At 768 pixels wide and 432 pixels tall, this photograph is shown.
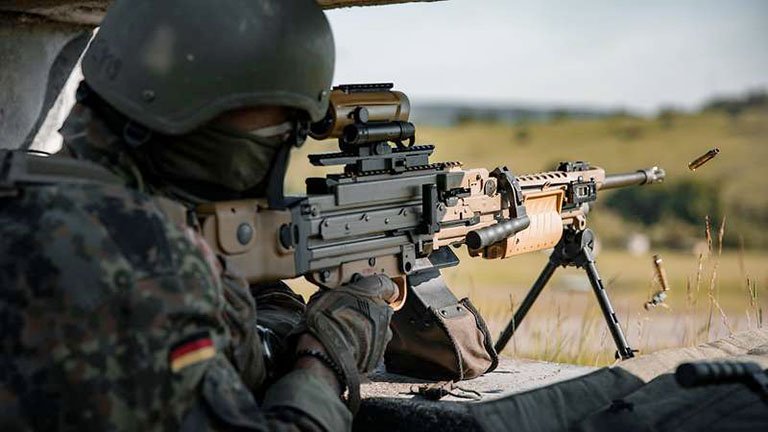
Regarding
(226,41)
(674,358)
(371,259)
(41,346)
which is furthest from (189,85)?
(674,358)

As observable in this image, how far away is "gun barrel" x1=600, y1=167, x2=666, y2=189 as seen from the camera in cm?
495

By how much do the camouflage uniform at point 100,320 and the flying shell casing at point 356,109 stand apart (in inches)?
50.2

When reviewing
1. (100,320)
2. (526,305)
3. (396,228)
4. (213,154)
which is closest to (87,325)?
(100,320)

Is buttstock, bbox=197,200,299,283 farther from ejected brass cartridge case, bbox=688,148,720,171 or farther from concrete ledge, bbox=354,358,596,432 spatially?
ejected brass cartridge case, bbox=688,148,720,171

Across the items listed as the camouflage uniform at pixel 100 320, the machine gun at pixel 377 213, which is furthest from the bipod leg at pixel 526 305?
the camouflage uniform at pixel 100 320

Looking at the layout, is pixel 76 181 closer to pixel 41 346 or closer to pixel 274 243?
pixel 41 346

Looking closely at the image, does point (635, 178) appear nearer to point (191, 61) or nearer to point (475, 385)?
point (475, 385)

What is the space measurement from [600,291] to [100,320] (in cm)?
298

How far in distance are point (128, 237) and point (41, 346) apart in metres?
0.30

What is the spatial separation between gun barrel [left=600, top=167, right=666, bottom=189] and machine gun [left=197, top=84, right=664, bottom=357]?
20.1 inches

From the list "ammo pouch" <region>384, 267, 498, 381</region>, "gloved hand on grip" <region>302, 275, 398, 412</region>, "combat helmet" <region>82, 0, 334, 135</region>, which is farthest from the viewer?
"ammo pouch" <region>384, 267, 498, 381</region>

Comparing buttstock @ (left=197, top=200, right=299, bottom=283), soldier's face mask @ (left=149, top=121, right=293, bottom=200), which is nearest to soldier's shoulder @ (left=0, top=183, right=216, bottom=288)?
soldier's face mask @ (left=149, top=121, right=293, bottom=200)

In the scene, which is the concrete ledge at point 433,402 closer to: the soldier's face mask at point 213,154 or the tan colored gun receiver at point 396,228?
the tan colored gun receiver at point 396,228

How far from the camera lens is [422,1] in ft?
12.6
